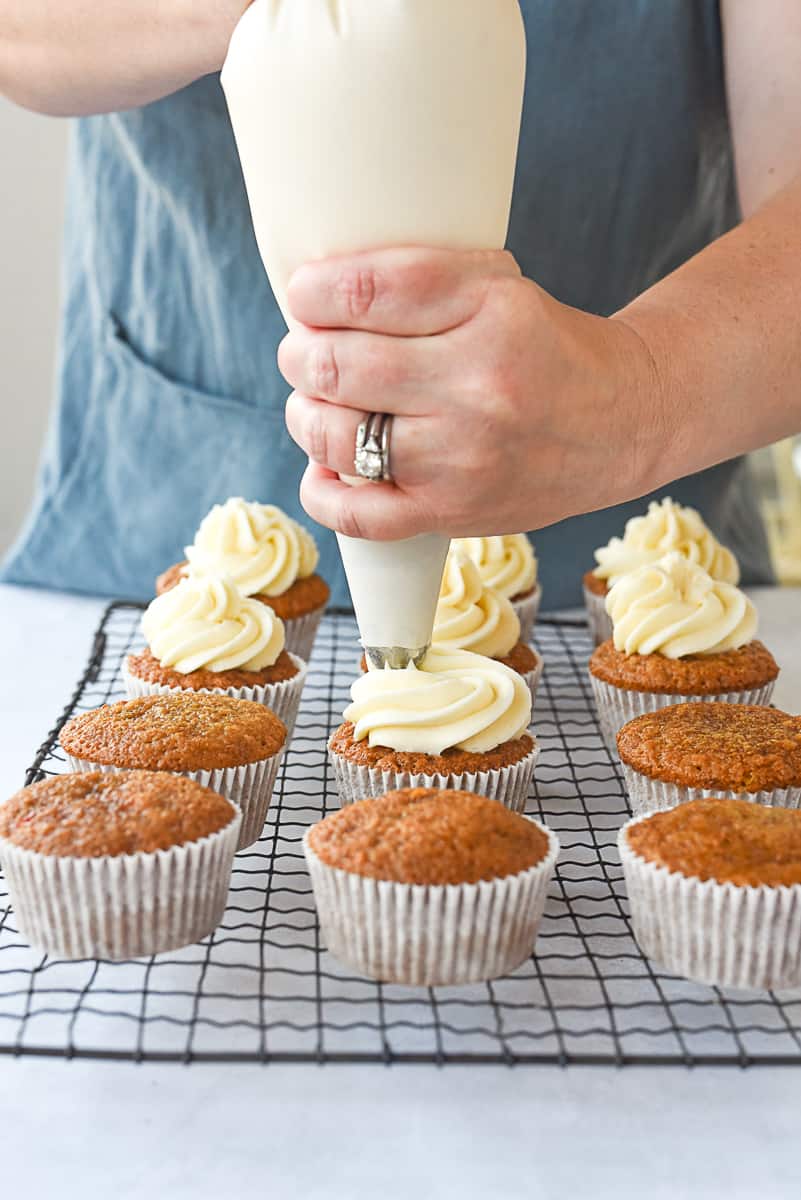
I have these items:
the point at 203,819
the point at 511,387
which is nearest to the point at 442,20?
the point at 511,387

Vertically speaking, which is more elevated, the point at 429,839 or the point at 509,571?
the point at 429,839

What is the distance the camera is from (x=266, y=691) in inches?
98.1

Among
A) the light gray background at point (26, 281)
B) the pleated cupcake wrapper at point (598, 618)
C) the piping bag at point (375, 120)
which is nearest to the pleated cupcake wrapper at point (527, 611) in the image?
the pleated cupcake wrapper at point (598, 618)

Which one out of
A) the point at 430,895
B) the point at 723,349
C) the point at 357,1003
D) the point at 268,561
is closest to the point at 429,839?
the point at 430,895

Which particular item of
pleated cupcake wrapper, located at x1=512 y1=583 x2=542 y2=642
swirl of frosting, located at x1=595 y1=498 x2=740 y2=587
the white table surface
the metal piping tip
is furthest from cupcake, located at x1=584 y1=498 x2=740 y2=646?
the white table surface

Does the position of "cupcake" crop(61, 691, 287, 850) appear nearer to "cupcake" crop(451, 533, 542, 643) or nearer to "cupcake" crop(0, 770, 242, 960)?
"cupcake" crop(0, 770, 242, 960)

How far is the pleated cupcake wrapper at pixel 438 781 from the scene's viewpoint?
206 centimetres

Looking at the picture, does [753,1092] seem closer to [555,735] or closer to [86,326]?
[555,735]

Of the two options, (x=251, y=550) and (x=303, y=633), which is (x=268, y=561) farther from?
(x=303, y=633)

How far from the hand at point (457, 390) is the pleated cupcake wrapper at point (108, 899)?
1.67 feet

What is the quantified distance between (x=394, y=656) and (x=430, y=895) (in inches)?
17.7

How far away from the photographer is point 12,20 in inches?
95.1

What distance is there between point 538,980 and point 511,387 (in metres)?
0.78

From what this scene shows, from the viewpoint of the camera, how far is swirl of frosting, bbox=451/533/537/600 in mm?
3016
